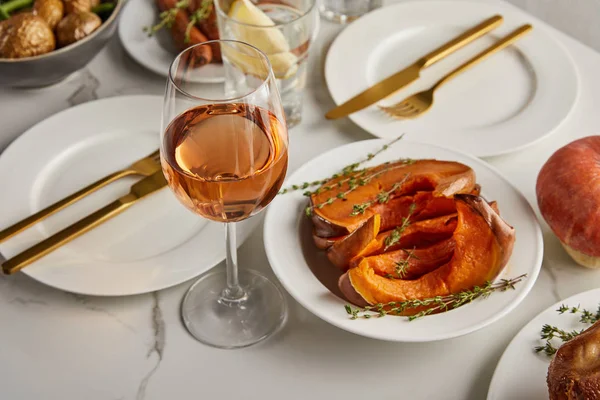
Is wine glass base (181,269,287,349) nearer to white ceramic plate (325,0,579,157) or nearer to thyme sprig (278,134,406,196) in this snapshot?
thyme sprig (278,134,406,196)

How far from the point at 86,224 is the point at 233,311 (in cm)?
26

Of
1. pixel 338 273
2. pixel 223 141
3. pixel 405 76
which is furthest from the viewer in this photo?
pixel 405 76

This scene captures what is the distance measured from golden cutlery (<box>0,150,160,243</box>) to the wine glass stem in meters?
0.27

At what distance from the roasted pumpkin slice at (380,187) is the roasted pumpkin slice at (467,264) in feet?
0.24

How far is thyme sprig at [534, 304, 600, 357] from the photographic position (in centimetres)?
94

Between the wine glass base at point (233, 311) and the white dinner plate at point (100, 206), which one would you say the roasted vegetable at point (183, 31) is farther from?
the wine glass base at point (233, 311)

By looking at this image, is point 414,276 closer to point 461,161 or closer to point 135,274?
point 461,161

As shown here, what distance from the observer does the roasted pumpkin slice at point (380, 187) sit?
1.03 metres

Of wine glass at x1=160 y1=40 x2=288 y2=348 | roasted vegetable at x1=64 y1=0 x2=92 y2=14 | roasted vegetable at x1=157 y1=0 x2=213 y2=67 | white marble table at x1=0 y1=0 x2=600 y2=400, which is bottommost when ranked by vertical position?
white marble table at x1=0 y1=0 x2=600 y2=400

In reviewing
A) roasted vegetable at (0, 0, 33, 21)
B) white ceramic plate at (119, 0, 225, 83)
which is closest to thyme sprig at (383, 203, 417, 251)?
white ceramic plate at (119, 0, 225, 83)

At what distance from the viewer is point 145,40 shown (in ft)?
4.81

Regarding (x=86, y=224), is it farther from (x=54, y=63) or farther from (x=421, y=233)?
(x=421, y=233)

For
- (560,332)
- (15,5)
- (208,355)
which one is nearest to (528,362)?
(560,332)

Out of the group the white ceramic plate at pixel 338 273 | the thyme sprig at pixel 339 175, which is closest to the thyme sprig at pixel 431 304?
the white ceramic plate at pixel 338 273
